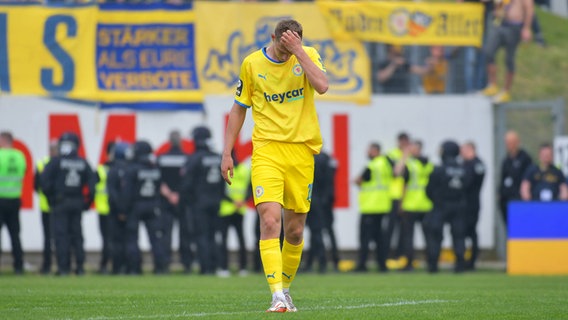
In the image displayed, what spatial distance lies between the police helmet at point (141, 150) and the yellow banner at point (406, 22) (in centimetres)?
475

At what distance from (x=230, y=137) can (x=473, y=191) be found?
1230 cm

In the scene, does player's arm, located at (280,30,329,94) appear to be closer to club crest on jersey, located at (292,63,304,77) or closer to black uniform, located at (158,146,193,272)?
club crest on jersey, located at (292,63,304,77)

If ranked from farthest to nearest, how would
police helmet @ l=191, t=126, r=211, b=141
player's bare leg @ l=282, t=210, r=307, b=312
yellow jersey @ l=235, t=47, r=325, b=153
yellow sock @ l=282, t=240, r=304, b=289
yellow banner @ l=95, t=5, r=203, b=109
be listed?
yellow banner @ l=95, t=5, r=203, b=109, police helmet @ l=191, t=126, r=211, b=141, yellow sock @ l=282, t=240, r=304, b=289, player's bare leg @ l=282, t=210, r=307, b=312, yellow jersey @ l=235, t=47, r=325, b=153

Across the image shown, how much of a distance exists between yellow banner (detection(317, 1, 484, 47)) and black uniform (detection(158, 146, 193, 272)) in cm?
388

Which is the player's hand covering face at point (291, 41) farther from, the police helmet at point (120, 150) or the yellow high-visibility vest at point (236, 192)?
the yellow high-visibility vest at point (236, 192)

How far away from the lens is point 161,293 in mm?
13695

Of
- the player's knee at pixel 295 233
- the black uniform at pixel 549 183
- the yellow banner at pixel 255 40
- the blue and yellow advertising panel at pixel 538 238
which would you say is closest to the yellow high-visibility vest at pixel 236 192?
the yellow banner at pixel 255 40

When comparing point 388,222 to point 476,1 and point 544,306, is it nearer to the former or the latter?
point 476,1

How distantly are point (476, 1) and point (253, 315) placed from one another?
15.5 meters

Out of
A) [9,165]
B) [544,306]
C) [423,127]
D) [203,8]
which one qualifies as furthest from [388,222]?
[544,306]

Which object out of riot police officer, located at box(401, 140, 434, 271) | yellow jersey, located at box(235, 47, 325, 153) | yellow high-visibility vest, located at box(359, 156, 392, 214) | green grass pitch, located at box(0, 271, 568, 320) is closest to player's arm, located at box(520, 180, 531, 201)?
riot police officer, located at box(401, 140, 434, 271)

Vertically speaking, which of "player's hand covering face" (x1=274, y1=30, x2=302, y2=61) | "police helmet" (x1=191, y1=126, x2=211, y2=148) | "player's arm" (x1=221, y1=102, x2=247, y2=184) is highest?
"player's hand covering face" (x1=274, y1=30, x2=302, y2=61)

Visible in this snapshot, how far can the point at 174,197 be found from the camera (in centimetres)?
2227

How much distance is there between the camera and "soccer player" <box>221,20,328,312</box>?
10383 mm
